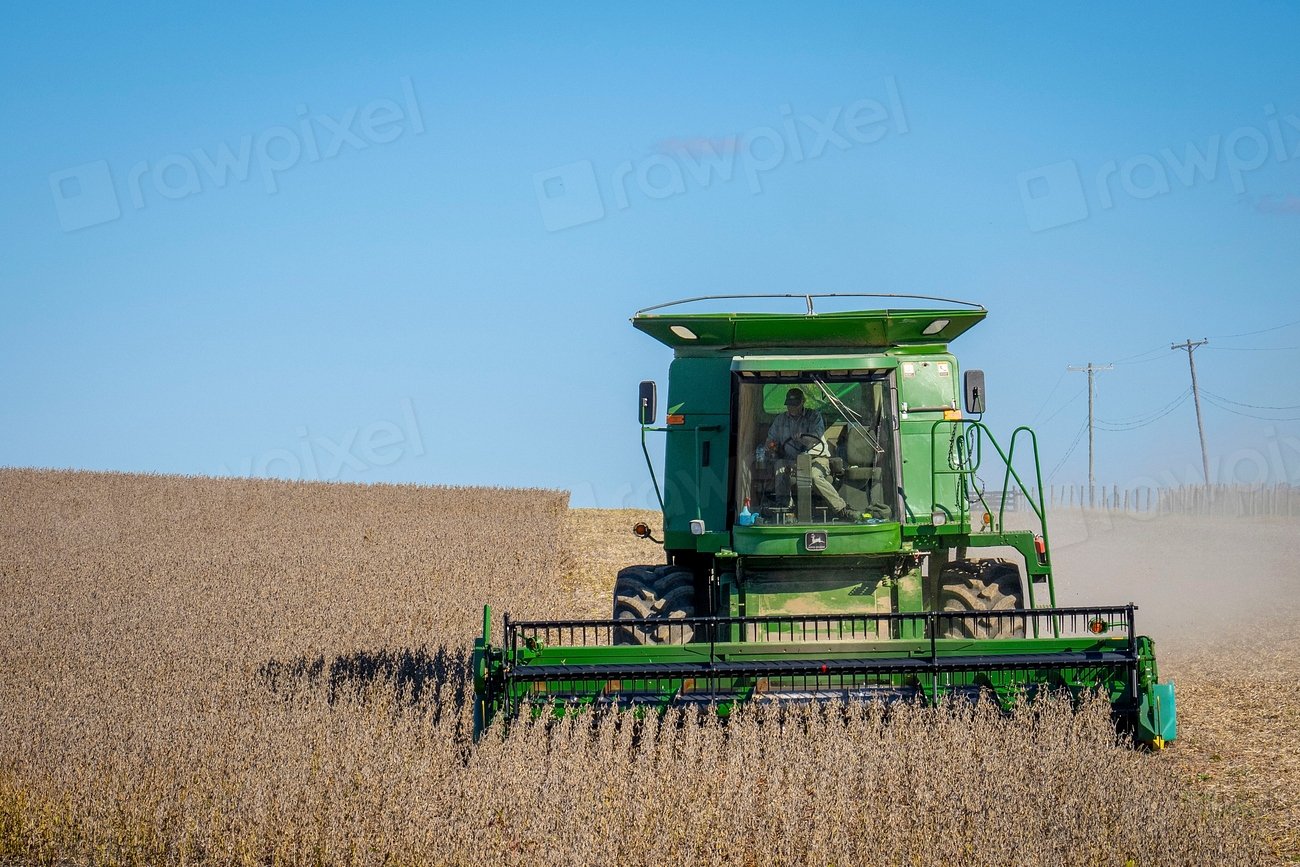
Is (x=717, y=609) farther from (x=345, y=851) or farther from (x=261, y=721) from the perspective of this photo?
(x=345, y=851)

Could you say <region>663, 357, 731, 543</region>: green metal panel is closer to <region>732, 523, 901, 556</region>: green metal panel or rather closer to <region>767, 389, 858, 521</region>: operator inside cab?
<region>767, 389, 858, 521</region>: operator inside cab

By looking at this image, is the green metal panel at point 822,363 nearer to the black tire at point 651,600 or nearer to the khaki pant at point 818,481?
the khaki pant at point 818,481

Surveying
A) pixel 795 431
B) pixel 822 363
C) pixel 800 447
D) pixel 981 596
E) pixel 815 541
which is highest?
pixel 822 363

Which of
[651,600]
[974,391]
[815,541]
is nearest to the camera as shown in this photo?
[815,541]

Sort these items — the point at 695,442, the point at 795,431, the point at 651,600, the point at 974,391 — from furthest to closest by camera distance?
the point at 695,442, the point at 974,391, the point at 651,600, the point at 795,431

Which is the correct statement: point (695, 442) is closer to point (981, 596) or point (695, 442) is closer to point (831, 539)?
point (831, 539)

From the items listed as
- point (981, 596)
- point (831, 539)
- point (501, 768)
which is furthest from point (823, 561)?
point (501, 768)

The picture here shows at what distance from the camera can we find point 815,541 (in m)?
8.20

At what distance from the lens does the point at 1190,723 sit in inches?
348

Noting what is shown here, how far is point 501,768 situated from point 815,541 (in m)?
2.64

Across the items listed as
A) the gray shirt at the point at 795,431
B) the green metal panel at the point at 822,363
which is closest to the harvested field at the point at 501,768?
the gray shirt at the point at 795,431

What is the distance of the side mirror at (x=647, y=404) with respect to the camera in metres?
8.70

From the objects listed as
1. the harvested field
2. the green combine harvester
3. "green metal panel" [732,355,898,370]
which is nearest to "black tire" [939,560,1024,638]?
the green combine harvester

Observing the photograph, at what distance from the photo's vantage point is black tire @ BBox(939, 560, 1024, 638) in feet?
27.6
